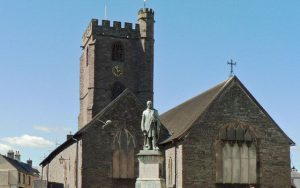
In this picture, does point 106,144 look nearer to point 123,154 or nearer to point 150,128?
point 123,154

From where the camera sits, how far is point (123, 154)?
3678 cm

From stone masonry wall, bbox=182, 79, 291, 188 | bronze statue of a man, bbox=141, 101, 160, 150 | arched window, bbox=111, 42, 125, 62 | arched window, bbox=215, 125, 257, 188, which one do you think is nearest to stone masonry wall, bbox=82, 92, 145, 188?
stone masonry wall, bbox=182, 79, 291, 188

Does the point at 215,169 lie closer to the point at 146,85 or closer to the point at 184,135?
the point at 184,135

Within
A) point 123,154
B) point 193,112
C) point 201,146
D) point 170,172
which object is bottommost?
point 170,172

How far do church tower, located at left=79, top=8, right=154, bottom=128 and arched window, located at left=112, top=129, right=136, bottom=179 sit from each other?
63.3ft

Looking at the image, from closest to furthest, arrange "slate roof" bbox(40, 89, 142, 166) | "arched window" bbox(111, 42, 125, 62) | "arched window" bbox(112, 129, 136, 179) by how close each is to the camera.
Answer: "slate roof" bbox(40, 89, 142, 166) < "arched window" bbox(112, 129, 136, 179) < "arched window" bbox(111, 42, 125, 62)

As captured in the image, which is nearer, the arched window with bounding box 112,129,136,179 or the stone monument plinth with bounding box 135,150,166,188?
the stone monument plinth with bounding box 135,150,166,188

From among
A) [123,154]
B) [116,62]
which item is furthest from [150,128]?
[116,62]

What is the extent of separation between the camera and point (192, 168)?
1380 inches

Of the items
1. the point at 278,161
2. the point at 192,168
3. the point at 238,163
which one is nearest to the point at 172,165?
the point at 192,168

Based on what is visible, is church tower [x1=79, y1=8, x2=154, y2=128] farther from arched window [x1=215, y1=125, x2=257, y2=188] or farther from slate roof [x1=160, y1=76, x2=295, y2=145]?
arched window [x1=215, y1=125, x2=257, y2=188]

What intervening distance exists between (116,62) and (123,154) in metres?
22.9

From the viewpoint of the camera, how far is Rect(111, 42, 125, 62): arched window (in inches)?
2314

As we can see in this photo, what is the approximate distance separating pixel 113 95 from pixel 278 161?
957 inches
